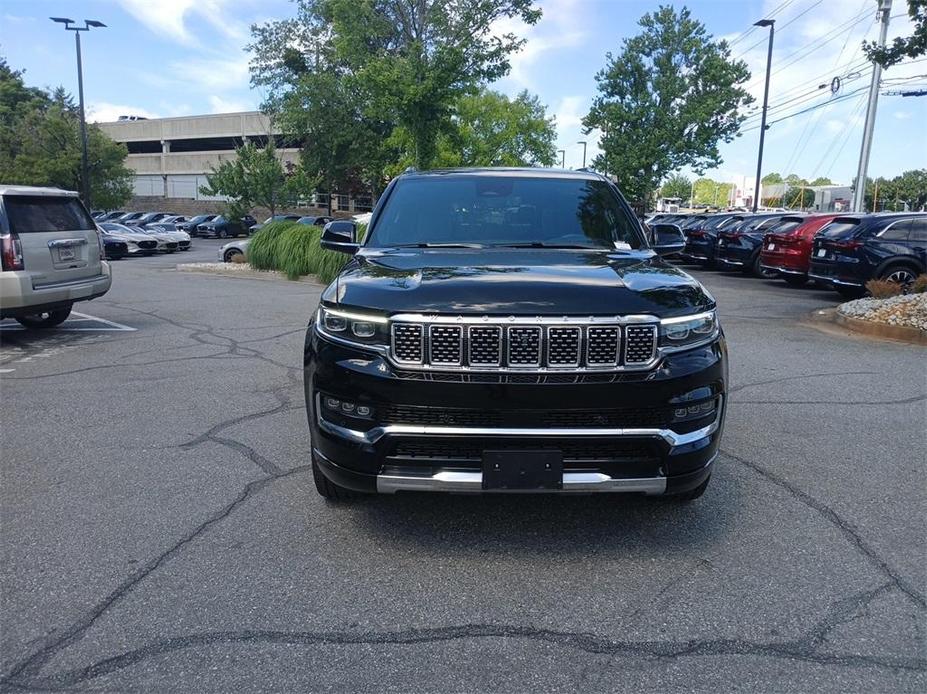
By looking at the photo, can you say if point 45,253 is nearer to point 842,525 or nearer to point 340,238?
point 340,238

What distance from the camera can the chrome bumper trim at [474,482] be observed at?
3.19 metres

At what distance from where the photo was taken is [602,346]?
317 cm

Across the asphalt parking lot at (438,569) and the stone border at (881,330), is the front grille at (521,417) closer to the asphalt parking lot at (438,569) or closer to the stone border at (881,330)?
the asphalt parking lot at (438,569)

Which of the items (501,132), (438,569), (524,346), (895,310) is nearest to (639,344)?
(524,346)

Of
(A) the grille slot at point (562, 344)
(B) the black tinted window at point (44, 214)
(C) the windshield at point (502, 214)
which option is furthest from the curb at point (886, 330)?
(B) the black tinted window at point (44, 214)

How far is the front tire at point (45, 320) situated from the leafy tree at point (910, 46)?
12.5 m

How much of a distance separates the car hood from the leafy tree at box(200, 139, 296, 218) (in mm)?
26635

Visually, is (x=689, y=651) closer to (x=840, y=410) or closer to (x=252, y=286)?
(x=840, y=410)

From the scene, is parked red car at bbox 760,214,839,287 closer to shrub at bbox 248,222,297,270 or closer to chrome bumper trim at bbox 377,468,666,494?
shrub at bbox 248,222,297,270

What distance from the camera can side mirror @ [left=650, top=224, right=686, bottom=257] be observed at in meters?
4.98

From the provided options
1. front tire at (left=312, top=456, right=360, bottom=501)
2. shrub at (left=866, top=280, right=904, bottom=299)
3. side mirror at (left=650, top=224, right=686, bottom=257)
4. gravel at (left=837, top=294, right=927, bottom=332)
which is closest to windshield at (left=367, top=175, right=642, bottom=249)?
side mirror at (left=650, top=224, right=686, bottom=257)

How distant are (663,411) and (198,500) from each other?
8.61 feet

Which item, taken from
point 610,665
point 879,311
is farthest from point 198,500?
point 879,311

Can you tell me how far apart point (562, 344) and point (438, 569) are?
1202 mm
